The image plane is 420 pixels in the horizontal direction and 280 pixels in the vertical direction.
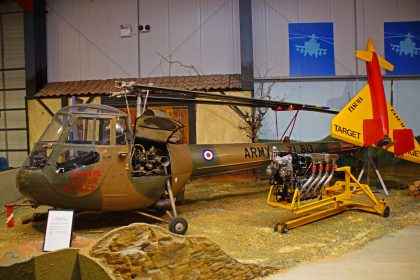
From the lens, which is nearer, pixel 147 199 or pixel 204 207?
pixel 147 199

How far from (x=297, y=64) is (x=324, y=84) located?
1007 millimetres

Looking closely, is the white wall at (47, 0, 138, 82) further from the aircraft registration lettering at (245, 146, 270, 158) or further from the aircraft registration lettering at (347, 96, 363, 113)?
the aircraft registration lettering at (347, 96, 363, 113)

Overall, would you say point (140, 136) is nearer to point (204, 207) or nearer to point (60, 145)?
point (60, 145)

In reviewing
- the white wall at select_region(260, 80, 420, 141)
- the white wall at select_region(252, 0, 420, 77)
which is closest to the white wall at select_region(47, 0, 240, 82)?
the white wall at select_region(252, 0, 420, 77)

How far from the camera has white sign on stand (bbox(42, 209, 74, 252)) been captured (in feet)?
12.5

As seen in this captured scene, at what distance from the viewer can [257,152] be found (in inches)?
326

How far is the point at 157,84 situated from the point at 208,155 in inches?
181

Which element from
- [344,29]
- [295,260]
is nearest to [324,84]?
[344,29]

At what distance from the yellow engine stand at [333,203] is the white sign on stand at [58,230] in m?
3.32

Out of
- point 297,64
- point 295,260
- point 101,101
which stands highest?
point 297,64

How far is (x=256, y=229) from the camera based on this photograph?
6141 mm

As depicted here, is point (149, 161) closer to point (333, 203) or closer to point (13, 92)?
point (333, 203)

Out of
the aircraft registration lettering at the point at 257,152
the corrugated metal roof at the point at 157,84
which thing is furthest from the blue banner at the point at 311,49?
the aircraft registration lettering at the point at 257,152

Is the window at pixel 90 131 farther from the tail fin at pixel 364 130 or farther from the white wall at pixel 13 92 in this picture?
the white wall at pixel 13 92
